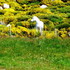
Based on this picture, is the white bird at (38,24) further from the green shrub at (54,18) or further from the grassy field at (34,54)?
the grassy field at (34,54)

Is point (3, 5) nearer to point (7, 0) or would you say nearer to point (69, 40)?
point (7, 0)

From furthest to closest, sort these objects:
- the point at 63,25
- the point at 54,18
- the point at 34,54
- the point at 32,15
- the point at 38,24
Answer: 1. the point at 32,15
2. the point at 54,18
3. the point at 38,24
4. the point at 63,25
5. the point at 34,54

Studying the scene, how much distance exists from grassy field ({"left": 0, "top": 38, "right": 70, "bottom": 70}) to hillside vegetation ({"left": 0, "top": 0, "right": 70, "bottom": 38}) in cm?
307

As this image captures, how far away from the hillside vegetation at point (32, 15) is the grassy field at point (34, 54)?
10.1 ft

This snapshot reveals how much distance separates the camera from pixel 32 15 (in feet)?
126

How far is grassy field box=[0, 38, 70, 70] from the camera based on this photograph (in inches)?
844

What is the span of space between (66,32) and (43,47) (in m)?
6.37

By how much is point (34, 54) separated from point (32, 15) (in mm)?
13829

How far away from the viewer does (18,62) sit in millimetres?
22391

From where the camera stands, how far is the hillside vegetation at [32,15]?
33.1 metres

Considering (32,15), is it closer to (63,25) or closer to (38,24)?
(38,24)

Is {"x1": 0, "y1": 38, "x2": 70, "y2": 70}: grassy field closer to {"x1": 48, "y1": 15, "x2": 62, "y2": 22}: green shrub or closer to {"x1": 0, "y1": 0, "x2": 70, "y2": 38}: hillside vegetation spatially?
{"x1": 0, "y1": 0, "x2": 70, "y2": 38}: hillside vegetation

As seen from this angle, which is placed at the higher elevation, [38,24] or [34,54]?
[34,54]

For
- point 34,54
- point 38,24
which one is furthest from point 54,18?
point 34,54
